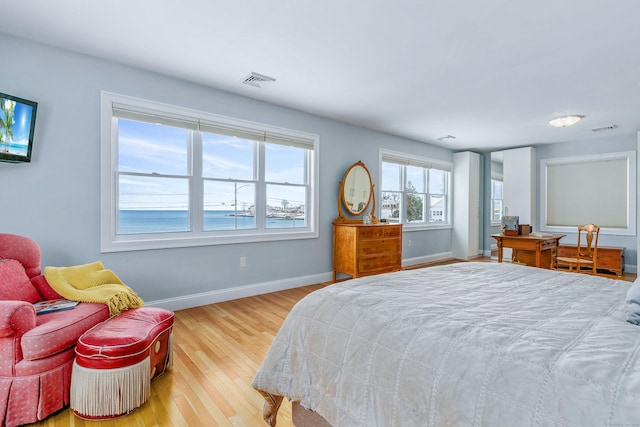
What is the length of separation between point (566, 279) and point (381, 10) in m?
2.09

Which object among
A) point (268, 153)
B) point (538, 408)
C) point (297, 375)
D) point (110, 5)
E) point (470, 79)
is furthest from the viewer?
point (268, 153)

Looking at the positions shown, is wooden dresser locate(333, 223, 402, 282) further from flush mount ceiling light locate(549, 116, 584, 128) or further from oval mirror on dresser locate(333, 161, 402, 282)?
flush mount ceiling light locate(549, 116, 584, 128)

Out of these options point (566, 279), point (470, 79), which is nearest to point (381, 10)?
point (470, 79)

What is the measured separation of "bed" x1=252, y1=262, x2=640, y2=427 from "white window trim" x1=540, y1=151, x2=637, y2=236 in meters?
5.30

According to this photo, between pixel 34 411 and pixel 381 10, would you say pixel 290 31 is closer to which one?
pixel 381 10

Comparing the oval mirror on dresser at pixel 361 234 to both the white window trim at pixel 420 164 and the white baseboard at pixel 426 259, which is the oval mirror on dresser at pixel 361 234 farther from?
the white baseboard at pixel 426 259

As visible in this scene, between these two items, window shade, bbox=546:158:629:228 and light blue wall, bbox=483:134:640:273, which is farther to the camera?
window shade, bbox=546:158:629:228

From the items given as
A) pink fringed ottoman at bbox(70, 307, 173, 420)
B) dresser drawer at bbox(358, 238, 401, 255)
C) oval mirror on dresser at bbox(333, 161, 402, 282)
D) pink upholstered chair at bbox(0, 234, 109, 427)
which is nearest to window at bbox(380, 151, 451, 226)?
oval mirror on dresser at bbox(333, 161, 402, 282)

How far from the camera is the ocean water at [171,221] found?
3271mm

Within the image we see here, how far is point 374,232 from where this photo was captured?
183 inches

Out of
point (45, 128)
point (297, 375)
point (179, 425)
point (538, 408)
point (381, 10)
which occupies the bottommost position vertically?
point (179, 425)

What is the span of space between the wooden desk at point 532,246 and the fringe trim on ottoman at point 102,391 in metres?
4.43

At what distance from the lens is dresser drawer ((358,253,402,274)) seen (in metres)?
4.53

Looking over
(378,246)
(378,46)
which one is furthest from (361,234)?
(378,46)
